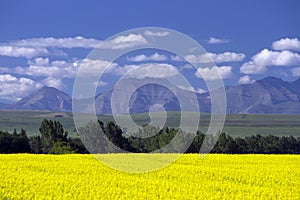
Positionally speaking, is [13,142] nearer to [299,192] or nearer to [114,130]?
[114,130]

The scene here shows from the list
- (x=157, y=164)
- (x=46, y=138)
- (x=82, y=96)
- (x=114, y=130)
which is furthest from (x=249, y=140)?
(x=82, y=96)

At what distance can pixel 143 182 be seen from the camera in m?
20.3

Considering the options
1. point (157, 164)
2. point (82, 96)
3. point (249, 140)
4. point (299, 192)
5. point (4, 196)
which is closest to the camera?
point (4, 196)

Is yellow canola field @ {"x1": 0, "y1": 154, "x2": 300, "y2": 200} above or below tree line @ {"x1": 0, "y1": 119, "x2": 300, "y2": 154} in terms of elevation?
below

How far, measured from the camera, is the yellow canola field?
17328mm

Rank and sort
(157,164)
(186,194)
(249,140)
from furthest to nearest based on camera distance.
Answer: (249,140)
(157,164)
(186,194)

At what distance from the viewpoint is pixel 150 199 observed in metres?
16.6

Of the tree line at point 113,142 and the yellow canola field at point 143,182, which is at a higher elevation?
the tree line at point 113,142

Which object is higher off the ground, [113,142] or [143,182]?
[113,142]

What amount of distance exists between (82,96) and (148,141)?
209 ft

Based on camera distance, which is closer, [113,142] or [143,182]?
[143,182]

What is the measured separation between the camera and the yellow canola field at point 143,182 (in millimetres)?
17328

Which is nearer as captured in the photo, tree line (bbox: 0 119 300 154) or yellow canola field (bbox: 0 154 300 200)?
yellow canola field (bbox: 0 154 300 200)

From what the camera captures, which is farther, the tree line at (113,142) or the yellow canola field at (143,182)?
the tree line at (113,142)
